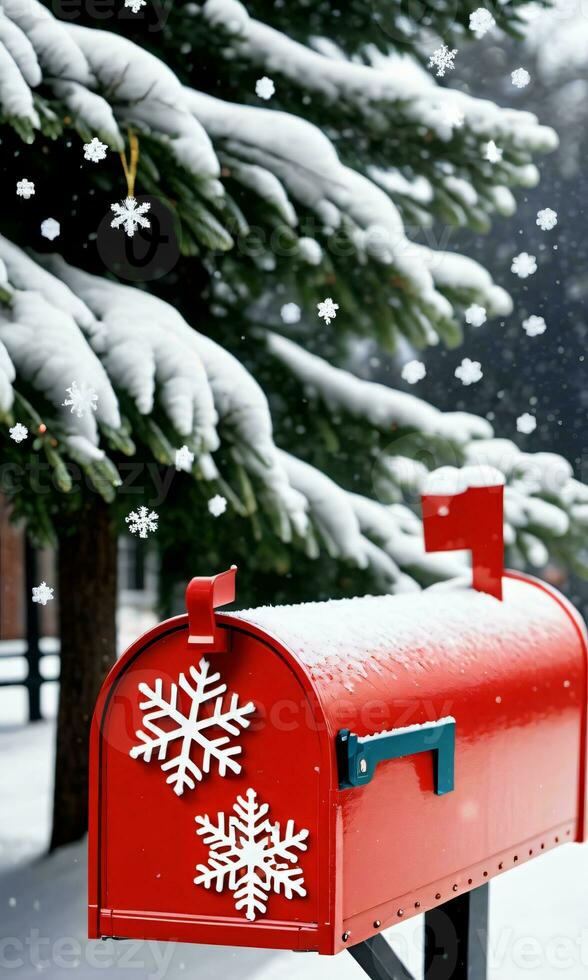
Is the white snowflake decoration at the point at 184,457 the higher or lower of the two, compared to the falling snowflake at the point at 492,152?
lower

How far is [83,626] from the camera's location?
3.70m

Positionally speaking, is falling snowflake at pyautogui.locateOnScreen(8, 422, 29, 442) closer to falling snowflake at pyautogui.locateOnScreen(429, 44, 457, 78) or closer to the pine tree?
the pine tree

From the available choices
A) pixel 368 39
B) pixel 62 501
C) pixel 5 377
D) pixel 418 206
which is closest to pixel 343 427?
pixel 418 206

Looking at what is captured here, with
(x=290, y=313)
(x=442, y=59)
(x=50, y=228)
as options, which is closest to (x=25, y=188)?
(x=50, y=228)

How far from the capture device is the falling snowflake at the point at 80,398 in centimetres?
221

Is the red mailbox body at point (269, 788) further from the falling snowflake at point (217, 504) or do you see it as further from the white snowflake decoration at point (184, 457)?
the falling snowflake at point (217, 504)

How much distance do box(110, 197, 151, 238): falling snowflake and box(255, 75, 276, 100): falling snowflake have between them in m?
0.67

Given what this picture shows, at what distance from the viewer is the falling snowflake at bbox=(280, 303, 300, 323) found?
4.55 m

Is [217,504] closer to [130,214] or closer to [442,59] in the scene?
[130,214]

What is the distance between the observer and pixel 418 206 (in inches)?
148

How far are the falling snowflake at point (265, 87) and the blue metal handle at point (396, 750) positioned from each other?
2.62 metres

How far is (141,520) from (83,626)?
84cm

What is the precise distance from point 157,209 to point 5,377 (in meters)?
1.16

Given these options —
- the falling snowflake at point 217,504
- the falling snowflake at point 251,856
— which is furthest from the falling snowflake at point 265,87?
the falling snowflake at point 251,856
